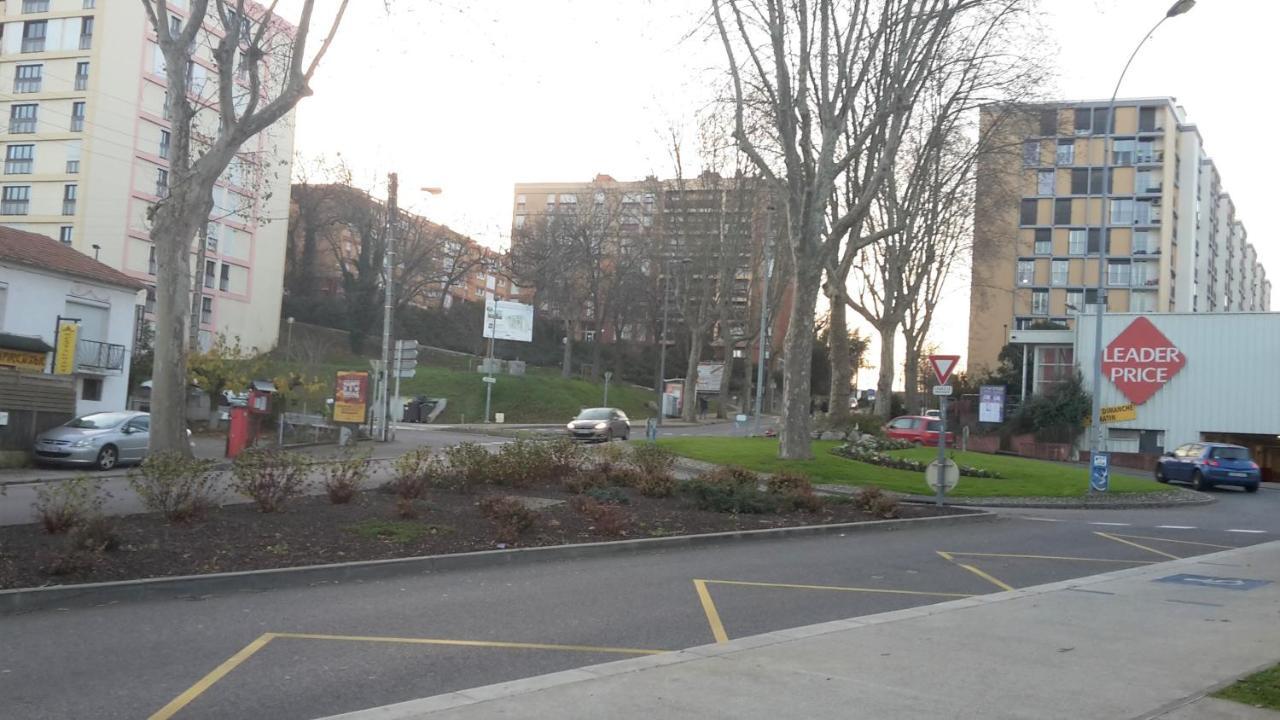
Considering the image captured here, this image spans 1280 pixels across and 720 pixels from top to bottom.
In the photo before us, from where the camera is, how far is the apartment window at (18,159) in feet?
172

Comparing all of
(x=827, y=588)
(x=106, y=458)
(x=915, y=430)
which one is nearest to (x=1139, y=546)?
(x=827, y=588)

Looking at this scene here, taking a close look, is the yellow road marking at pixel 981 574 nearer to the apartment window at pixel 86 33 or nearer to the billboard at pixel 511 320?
the billboard at pixel 511 320

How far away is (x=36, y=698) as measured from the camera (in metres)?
5.55

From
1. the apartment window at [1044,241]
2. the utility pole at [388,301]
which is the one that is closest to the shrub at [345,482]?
the utility pole at [388,301]

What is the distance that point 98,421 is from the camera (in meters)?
23.6

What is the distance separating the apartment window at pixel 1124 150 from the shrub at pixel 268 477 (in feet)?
252

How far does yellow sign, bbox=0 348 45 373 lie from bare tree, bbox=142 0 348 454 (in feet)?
34.4

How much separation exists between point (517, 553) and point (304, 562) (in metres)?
2.28

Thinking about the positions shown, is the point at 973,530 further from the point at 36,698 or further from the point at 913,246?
the point at 913,246

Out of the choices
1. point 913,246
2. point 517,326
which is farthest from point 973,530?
point 517,326

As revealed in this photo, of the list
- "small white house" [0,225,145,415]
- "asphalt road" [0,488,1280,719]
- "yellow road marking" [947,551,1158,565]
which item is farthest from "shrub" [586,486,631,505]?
"small white house" [0,225,145,415]

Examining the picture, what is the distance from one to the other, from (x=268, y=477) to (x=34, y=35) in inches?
2066

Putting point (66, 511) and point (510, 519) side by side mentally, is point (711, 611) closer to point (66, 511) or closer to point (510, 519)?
point (510, 519)

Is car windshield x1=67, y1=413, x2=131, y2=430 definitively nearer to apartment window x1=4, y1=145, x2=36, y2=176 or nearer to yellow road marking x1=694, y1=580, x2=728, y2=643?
yellow road marking x1=694, y1=580, x2=728, y2=643
